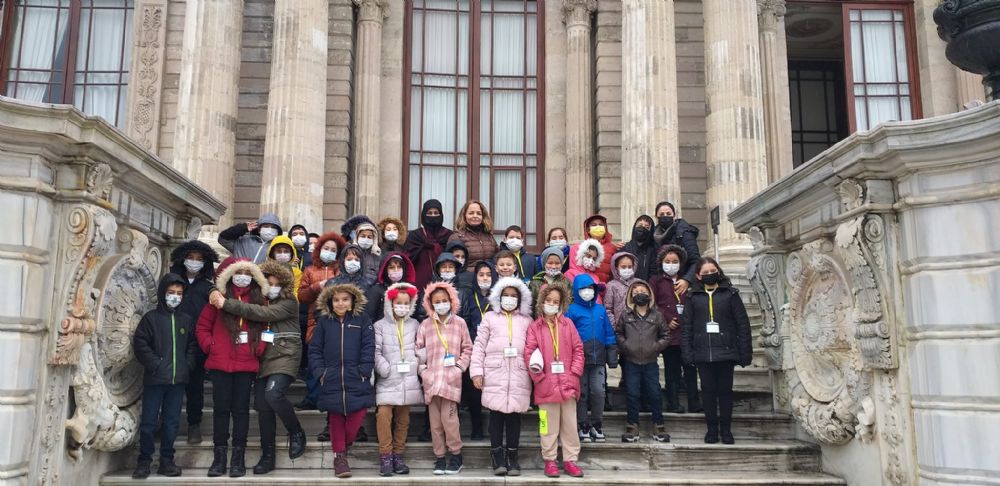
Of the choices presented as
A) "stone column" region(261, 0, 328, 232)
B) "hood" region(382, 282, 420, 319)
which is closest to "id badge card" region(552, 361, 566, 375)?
"hood" region(382, 282, 420, 319)

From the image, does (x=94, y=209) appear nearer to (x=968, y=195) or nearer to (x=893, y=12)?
(x=968, y=195)

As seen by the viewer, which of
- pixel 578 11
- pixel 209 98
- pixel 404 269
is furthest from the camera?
pixel 578 11

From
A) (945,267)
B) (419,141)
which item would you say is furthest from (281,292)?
(419,141)

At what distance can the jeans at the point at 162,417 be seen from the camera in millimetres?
6914

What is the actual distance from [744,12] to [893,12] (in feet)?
17.2

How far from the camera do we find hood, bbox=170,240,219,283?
7.52 meters

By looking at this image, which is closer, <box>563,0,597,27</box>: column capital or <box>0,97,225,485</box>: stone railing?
<box>0,97,225,485</box>: stone railing

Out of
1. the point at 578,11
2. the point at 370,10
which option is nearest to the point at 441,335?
the point at 370,10

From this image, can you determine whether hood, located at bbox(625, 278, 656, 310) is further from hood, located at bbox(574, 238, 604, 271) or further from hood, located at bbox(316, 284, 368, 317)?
hood, located at bbox(316, 284, 368, 317)

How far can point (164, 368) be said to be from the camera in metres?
6.90

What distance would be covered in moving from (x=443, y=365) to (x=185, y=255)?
2.68 meters

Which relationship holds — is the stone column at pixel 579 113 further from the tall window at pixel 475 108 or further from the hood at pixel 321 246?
the hood at pixel 321 246

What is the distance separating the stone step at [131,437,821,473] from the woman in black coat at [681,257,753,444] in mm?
292

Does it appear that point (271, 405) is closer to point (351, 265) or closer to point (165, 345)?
point (165, 345)
